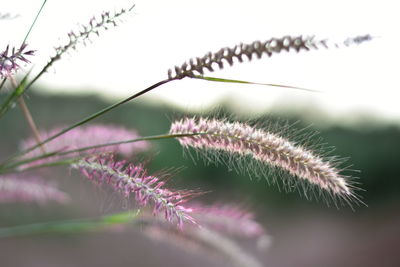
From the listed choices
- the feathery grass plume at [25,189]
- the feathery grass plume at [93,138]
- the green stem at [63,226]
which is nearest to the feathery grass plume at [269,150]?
the green stem at [63,226]

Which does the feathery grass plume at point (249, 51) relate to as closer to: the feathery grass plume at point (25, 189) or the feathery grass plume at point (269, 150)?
the feathery grass plume at point (269, 150)

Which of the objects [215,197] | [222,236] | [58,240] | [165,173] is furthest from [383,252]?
[165,173]

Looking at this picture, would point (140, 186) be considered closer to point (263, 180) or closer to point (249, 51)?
point (249, 51)

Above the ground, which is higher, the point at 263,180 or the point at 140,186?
the point at 263,180

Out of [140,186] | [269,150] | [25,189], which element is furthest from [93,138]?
[269,150]

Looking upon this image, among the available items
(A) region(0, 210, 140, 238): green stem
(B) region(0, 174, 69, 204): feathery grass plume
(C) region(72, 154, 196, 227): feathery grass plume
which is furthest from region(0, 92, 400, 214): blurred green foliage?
(C) region(72, 154, 196, 227): feathery grass plume

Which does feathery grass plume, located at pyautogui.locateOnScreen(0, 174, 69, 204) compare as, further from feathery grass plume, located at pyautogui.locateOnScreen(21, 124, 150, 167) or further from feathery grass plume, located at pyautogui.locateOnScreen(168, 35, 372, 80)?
feathery grass plume, located at pyautogui.locateOnScreen(168, 35, 372, 80)

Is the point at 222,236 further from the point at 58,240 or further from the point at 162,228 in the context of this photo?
the point at 58,240
